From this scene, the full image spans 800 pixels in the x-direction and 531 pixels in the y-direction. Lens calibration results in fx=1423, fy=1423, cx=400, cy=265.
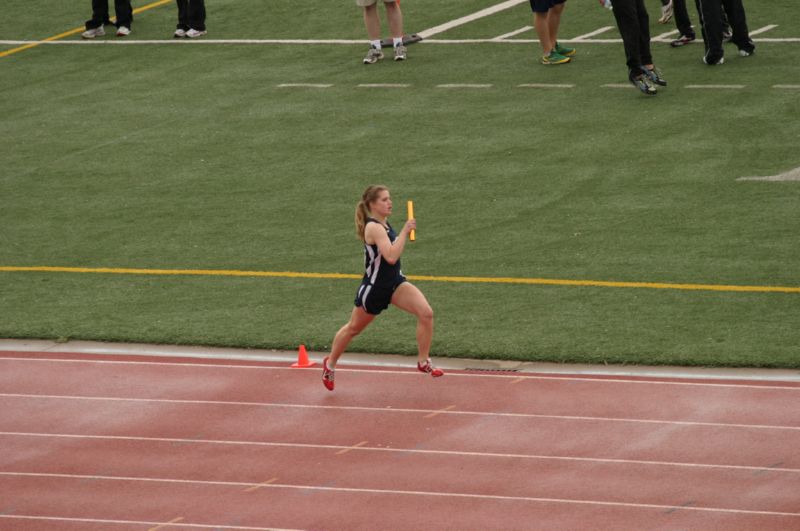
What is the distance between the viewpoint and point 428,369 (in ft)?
35.5

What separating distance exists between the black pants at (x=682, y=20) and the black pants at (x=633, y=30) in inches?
69.7

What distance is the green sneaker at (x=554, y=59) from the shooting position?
19641 mm

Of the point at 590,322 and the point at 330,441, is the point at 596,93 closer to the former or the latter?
the point at 590,322

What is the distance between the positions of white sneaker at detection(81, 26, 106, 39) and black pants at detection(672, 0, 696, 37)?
9.91 m

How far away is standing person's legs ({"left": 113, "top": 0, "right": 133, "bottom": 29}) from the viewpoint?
938 inches

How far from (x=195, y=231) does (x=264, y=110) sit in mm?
4595

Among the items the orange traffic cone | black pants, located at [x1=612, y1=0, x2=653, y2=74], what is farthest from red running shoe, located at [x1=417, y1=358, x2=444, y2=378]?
black pants, located at [x1=612, y1=0, x2=653, y2=74]

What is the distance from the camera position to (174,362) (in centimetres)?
1175

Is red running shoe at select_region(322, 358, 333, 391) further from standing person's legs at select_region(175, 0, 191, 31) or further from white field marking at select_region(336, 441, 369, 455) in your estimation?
standing person's legs at select_region(175, 0, 191, 31)

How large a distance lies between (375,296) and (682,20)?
34.6 ft

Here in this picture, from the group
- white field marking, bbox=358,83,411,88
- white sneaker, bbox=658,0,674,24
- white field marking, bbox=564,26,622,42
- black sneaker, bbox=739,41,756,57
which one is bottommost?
white field marking, bbox=358,83,411,88

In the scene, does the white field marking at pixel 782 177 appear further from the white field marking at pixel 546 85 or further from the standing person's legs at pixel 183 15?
the standing person's legs at pixel 183 15

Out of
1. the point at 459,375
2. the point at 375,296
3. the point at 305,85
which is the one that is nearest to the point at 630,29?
the point at 305,85

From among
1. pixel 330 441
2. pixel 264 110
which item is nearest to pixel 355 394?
pixel 330 441
